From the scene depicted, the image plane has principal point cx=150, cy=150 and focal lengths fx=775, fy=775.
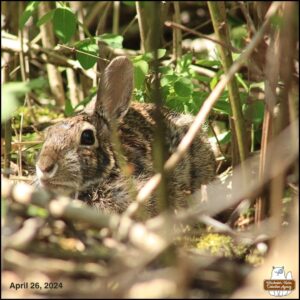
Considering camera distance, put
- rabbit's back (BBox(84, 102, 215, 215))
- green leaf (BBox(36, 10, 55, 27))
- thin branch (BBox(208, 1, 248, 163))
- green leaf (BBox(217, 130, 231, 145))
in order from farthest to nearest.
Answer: green leaf (BBox(217, 130, 231, 145)) → green leaf (BBox(36, 10, 55, 27)) → rabbit's back (BBox(84, 102, 215, 215)) → thin branch (BBox(208, 1, 248, 163))

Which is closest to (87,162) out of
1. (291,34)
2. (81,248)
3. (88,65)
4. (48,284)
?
(88,65)

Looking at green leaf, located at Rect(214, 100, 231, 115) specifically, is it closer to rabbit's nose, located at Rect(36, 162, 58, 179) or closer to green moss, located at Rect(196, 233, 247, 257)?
green moss, located at Rect(196, 233, 247, 257)

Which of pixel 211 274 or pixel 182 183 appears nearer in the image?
pixel 211 274

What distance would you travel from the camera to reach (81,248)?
4020mm

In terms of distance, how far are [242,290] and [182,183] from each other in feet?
7.19

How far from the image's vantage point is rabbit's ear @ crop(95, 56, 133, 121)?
5449 millimetres

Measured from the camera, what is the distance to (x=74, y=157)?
498 centimetres

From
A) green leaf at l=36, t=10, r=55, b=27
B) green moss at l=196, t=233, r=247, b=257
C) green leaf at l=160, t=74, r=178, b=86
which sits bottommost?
green moss at l=196, t=233, r=247, b=257

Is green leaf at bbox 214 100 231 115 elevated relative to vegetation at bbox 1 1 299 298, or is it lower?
elevated

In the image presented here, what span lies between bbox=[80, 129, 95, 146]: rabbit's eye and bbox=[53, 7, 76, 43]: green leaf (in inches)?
24.4

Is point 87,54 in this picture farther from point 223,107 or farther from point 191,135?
point 191,135

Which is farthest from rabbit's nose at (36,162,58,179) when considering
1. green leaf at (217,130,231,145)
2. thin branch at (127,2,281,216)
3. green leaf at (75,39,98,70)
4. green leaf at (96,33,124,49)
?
green leaf at (217,130,231,145)

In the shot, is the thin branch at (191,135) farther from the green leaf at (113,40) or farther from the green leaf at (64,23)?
the green leaf at (113,40)

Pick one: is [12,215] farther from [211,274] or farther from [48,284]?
[211,274]
